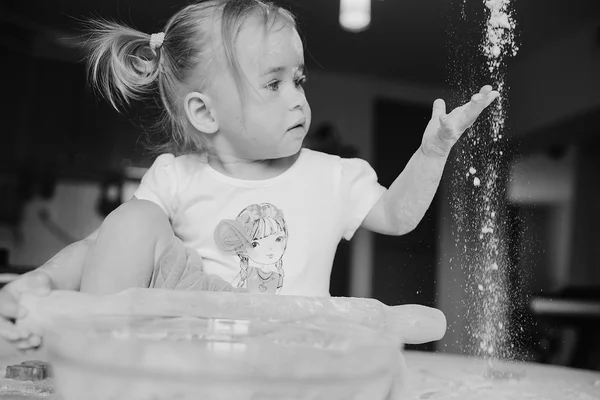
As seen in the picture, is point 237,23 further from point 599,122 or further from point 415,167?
point 599,122

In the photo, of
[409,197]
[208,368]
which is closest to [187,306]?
[208,368]

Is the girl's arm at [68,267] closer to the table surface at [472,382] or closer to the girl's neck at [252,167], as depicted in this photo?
the table surface at [472,382]

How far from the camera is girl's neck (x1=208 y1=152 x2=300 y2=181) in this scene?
916 mm

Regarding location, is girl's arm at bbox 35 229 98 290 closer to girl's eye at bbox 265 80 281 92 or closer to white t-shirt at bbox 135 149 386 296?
white t-shirt at bbox 135 149 386 296

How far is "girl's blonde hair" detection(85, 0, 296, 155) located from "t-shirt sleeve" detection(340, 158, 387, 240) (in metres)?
0.20

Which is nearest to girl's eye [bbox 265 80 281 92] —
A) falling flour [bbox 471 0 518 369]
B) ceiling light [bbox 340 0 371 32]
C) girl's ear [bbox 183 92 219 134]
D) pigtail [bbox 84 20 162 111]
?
girl's ear [bbox 183 92 219 134]

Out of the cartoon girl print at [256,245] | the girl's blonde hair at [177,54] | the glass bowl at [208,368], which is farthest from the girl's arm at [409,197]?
the glass bowl at [208,368]

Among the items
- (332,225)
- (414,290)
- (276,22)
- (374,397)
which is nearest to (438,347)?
(414,290)

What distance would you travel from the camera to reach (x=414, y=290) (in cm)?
116

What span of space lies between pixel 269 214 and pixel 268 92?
16 centimetres

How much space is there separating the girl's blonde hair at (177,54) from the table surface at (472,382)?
0.38m

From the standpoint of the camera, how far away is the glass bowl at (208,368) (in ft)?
1.30

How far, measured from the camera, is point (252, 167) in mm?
920

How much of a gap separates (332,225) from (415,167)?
A: 0.49 ft
